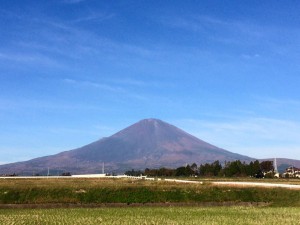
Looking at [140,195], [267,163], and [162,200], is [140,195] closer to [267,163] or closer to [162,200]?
[162,200]

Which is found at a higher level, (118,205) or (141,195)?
(141,195)

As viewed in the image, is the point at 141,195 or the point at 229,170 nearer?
the point at 141,195

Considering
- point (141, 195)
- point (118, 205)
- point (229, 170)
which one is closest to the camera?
point (118, 205)

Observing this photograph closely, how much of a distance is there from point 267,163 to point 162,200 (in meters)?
123

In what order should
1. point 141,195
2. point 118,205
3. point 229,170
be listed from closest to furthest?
1. point 118,205
2. point 141,195
3. point 229,170

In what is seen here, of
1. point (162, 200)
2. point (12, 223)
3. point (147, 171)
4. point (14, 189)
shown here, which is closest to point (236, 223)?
point (12, 223)

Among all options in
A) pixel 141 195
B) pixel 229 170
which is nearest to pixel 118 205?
pixel 141 195

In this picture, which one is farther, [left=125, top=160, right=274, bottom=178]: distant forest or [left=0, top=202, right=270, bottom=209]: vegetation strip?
[left=125, top=160, right=274, bottom=178]: distant forest

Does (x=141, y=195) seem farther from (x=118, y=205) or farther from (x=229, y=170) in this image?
(x=229, y=170)

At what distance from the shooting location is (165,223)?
91.2 feet

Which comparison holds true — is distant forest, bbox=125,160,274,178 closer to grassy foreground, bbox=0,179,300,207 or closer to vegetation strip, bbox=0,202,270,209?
grassy foreground, bbox=0,179,300,207

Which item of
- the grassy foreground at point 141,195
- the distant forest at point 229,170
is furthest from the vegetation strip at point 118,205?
the distant forest at point 229,170

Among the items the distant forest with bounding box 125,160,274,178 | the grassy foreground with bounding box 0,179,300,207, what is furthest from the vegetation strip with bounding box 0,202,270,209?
the distant forest with bounding box 125,160,274,178

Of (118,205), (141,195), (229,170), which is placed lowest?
(118,205)
